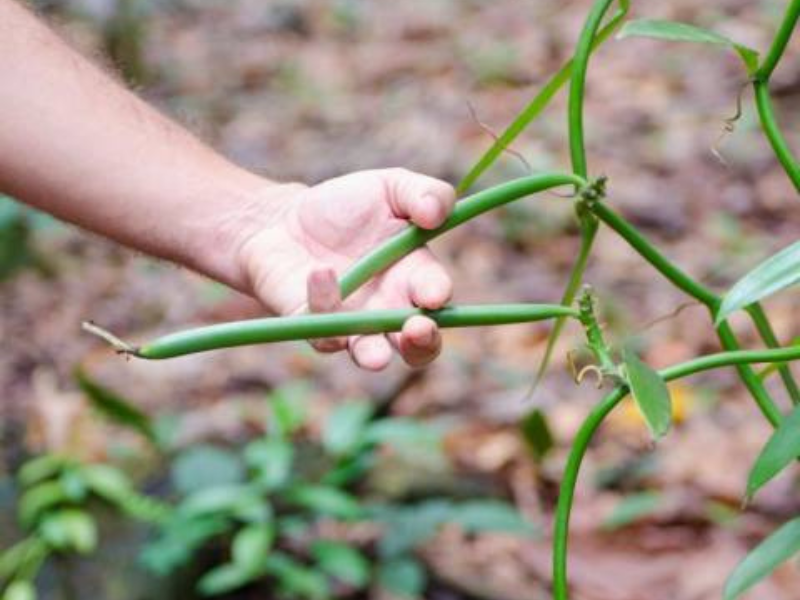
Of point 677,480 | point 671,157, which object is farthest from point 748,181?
point 677,480

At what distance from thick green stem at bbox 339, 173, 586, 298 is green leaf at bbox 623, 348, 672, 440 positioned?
3.5 inches

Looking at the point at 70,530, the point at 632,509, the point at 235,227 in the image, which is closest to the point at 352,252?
the point at 235,227

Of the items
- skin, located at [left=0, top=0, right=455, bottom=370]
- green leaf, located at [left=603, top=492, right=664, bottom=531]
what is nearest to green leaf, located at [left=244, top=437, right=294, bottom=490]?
green leaf, located at [left=603, top=492, right=664, bottom=531]

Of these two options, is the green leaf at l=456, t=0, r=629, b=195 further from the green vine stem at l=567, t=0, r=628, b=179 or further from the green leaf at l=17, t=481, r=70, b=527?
the green leaf at l=17, t=481, r=70, b=527

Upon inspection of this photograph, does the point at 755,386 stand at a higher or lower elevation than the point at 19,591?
lower

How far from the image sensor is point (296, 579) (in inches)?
62.2

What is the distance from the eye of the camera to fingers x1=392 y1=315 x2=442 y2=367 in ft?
2.11

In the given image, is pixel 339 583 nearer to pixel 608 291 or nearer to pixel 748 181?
pixel 608 291

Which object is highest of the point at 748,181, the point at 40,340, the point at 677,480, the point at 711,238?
the point at 748,181

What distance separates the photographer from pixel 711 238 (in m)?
2.45

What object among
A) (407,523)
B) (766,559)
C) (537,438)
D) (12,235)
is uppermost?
(12,235)

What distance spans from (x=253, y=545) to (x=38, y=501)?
29 centimetres

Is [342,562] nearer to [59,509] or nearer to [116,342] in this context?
[59,509]

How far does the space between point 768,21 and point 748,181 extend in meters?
0.70
